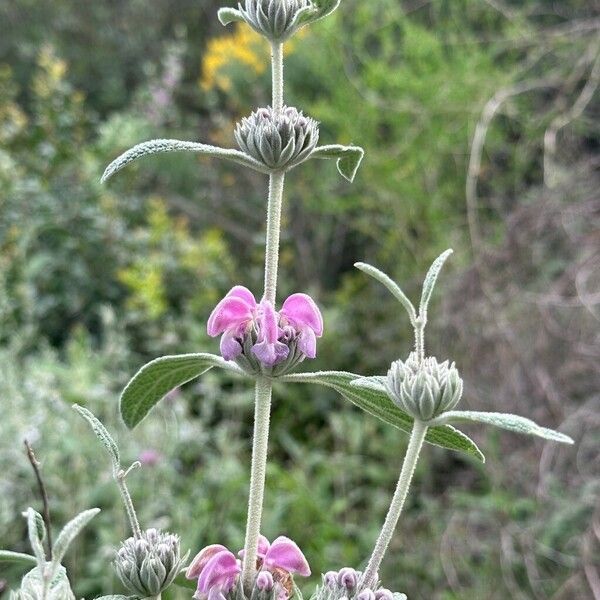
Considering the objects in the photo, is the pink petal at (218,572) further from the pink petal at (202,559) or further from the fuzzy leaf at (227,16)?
the fuzzy leaf at (227,16)

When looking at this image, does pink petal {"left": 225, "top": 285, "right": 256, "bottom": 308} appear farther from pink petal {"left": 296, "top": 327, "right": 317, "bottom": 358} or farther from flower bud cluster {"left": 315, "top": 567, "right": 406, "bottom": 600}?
flower bud cluster {"left": 315, "top": 567, "right": 406, "bottom": 600}

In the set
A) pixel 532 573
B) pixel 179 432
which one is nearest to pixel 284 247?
pixel 179 432

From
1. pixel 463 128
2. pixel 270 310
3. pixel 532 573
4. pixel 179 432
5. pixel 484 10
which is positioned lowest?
pixel 532 573

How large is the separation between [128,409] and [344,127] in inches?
95.4

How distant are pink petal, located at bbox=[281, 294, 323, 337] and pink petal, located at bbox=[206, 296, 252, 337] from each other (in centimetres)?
2

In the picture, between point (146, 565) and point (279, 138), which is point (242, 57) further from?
point (146, 565)

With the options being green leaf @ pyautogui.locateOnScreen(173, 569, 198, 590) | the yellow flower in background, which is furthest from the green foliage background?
green leaf @ pyautogui.locateOnScreen(173, 569, 198, 590)

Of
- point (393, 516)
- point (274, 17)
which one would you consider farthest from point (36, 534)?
point (274, 17)

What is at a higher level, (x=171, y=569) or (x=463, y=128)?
(x=463, y=128)

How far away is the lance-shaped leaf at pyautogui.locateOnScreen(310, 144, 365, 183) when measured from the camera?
0.41 metres

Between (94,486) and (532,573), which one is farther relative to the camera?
(94,486)

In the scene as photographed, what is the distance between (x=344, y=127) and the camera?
276 cm

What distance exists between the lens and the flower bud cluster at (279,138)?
0.42 m

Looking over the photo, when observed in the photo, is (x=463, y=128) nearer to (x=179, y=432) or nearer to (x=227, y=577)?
(x=179, y=432)
